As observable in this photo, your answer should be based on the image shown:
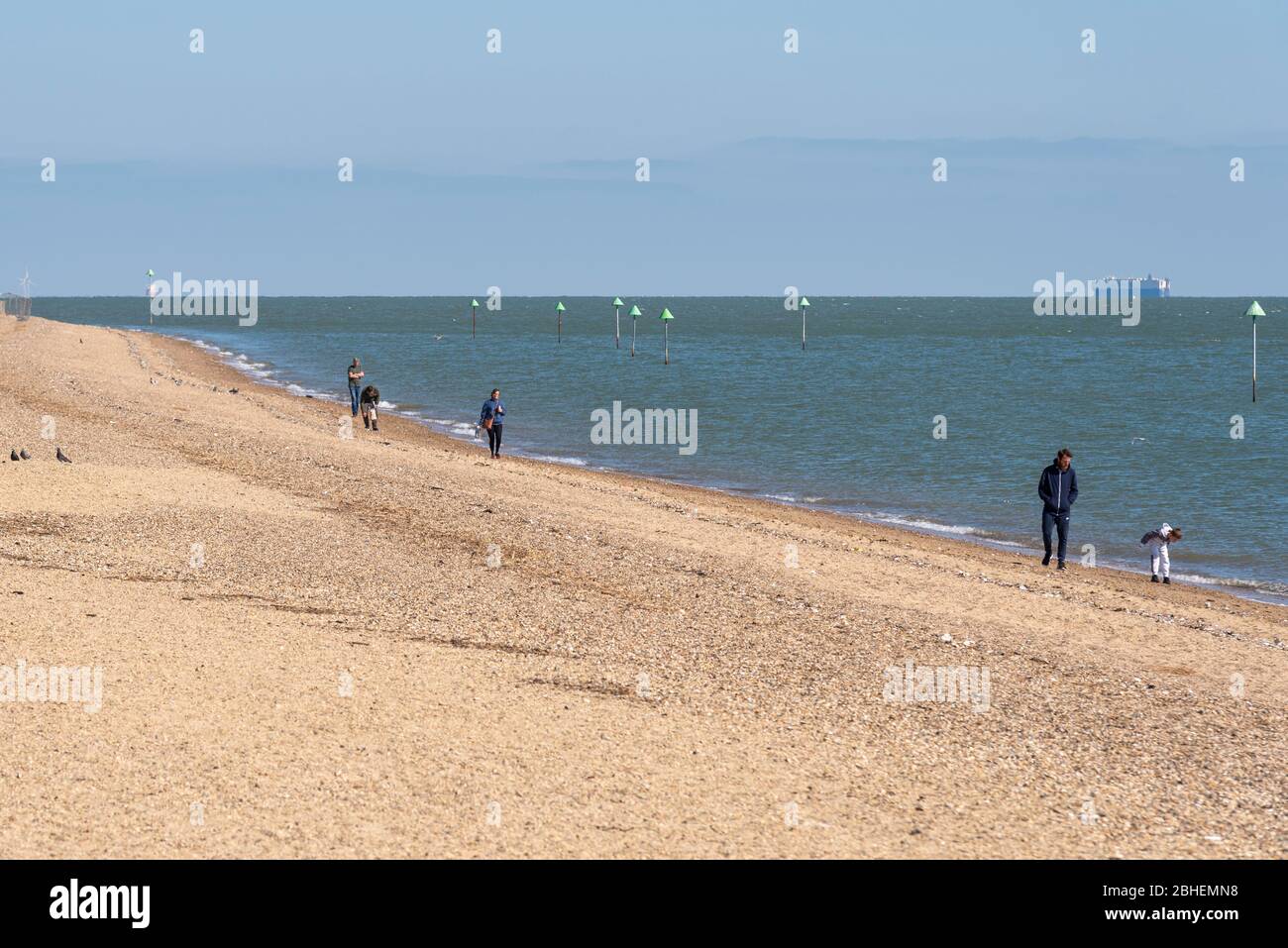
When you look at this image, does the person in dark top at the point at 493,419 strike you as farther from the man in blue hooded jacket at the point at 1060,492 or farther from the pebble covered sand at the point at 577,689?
the man in blue hooded jacket at the point at 1060,492

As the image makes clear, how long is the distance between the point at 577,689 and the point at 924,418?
1744 inches

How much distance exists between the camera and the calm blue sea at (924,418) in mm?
31719

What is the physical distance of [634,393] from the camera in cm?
6881

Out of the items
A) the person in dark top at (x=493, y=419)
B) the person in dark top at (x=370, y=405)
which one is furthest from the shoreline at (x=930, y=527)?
the person in dark top at (x=493, y=419)

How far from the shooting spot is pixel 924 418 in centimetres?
5512

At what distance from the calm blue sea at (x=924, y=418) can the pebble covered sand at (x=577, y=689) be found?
8783 millimetres

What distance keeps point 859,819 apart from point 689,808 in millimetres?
1153

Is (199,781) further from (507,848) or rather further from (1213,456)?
(1213,456)

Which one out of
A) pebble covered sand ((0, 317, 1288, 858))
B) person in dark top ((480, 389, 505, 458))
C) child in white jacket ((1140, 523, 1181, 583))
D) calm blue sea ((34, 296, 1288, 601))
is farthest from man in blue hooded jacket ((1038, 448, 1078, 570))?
person in dark top ((480, 389, 505, 458))

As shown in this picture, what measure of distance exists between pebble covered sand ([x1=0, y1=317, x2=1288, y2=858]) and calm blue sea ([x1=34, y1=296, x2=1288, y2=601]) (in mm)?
8783

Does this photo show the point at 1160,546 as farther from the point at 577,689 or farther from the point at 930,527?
the point at 577,689
